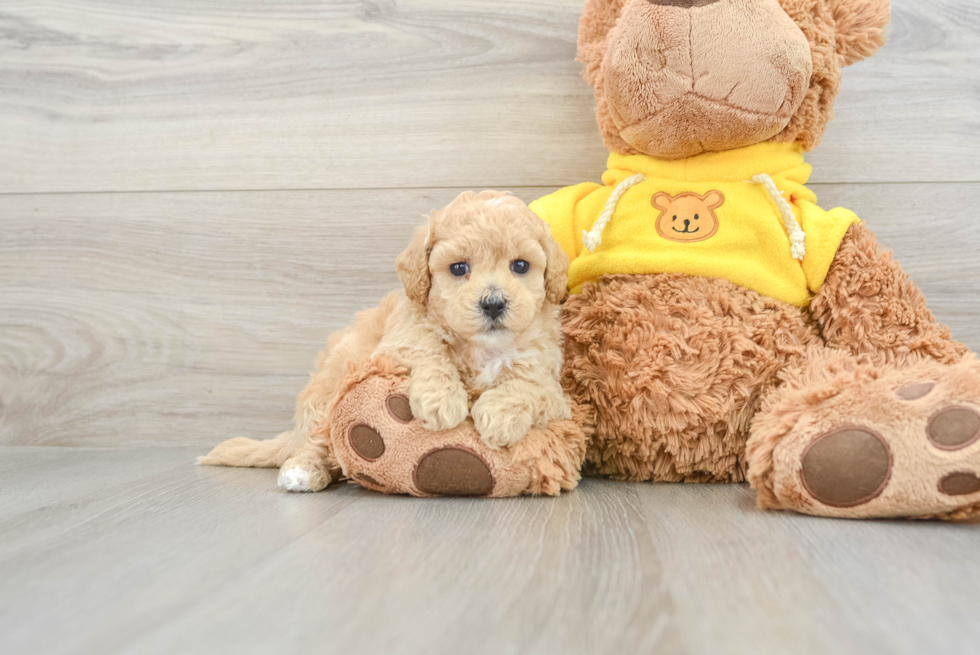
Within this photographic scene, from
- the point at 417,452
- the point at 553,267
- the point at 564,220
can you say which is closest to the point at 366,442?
the point at 417,452

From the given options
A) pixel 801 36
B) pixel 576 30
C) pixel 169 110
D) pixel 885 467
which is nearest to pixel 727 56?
pixel 801 36

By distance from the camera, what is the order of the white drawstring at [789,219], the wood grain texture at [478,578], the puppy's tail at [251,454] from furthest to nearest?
1. the puppy's tail at [251,454]
2. the white drawstring at [789,219]
3. the wood grain texture at [478,578]

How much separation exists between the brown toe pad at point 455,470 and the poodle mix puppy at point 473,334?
0.03m

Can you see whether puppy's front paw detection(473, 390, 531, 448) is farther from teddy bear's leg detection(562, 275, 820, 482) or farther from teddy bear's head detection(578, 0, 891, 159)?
teddy bear's head detection(578, 0, 891, 159)

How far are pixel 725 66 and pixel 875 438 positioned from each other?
1.62ft

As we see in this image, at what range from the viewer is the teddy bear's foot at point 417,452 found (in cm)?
86

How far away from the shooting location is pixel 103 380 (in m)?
1.38

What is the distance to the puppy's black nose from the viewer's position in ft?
2.78

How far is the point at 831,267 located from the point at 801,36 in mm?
310

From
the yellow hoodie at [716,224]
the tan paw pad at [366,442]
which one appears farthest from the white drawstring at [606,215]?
the tan paw pad at [366,442]

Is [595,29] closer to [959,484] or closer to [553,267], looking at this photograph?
[553,267]

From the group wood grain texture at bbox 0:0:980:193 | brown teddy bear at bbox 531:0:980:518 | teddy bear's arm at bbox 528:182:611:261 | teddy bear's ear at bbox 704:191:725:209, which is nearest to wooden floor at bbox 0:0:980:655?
wood grain texture at bbox 0:0:980:193

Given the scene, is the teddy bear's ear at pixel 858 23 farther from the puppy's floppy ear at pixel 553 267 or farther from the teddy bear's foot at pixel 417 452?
the teddy bear's foot at pixel 417 452

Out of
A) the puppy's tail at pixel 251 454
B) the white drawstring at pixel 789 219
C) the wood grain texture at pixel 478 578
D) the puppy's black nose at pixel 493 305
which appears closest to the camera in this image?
the wood grain texture at pixel 478 578
